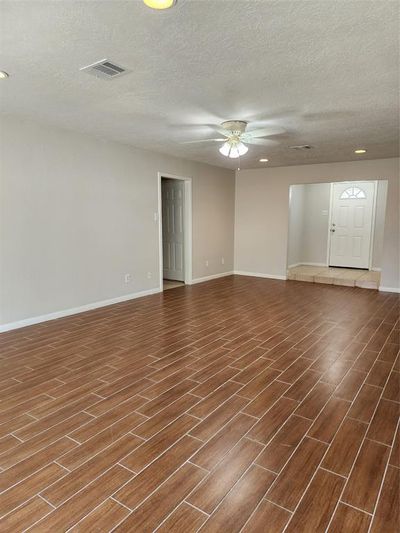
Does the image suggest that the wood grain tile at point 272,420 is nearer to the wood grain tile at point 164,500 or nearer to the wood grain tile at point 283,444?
the wood grain tile at point 283,444

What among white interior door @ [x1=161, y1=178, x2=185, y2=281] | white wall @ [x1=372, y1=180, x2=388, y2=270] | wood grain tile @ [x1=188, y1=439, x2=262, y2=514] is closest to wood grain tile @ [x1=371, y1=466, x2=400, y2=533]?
wood grain tile @ [x1=188, y1=439, x2=262, y2=514]

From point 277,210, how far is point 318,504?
661cm

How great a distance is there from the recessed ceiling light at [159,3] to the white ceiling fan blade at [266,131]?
8.62ft

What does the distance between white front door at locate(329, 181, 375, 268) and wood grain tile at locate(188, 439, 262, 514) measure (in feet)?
24.3

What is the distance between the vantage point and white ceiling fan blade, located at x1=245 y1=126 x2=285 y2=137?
4.27 meters

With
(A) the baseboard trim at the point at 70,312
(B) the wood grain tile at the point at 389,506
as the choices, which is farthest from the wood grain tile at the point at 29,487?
(A) the baseboard trim at the point at 70,312

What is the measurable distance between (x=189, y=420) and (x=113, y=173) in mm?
4014

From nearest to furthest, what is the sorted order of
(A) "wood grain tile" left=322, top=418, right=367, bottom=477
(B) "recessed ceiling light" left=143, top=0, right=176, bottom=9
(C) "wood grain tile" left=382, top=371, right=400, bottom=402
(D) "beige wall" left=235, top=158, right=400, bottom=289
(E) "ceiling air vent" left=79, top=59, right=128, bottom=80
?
(B) "recessed ceiling light" left=143, top=0, right=176, bottom=9, (A) "wood grain tile" left=322, top=418, right=367, bottom=477, (E) "ceiling air vent" left=79, top=59, right=128, bottom=80, (C) "wood grain tile" left=382, top=371, right=400, bottom=402, (D) "beige wall" left=235, top=158, right=400, bottom=289

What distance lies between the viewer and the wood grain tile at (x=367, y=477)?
1.70 meters

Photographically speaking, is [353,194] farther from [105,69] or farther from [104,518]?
[104,518]

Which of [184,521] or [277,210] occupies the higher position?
[277,210]

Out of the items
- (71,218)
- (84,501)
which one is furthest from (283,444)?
(71,218)

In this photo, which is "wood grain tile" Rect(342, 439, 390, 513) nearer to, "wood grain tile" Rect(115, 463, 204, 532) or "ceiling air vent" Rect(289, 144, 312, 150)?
"wood grain tile" Rect(115, 463, 204, 532)

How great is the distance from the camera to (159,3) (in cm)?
180
